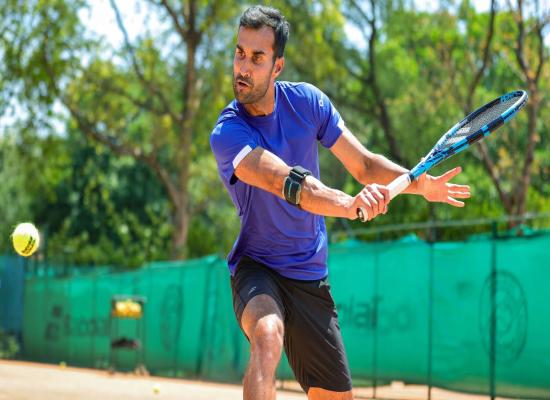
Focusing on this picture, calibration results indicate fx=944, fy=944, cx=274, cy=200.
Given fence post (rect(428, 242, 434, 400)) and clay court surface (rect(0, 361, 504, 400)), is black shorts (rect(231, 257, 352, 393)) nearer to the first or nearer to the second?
clay court surface (rect(0, 361, 504, 400))

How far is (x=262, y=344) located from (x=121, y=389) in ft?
33.1

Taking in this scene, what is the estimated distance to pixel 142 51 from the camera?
74.4ft

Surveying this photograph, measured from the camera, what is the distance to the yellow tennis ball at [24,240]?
968 centimetres

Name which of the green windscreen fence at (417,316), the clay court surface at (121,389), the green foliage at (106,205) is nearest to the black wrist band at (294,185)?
the green windscreen fence at (417,316)

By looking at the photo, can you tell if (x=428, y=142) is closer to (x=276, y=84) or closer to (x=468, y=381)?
(x=468, y=381)

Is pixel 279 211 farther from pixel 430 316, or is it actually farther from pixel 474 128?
pixel 430 316

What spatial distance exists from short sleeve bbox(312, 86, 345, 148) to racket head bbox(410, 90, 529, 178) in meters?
0.53

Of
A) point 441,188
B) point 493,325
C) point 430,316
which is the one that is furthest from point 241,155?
point 430,316

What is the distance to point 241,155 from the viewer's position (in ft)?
15.1

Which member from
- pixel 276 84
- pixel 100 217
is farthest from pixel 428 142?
pixel 100 217

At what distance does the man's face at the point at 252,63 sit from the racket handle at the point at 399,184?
833 mm

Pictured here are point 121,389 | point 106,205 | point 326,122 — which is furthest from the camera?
point 106,205

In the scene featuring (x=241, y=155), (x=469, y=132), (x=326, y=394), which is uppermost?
(x=469, y=132)

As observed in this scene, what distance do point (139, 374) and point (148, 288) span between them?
1.79 meters
